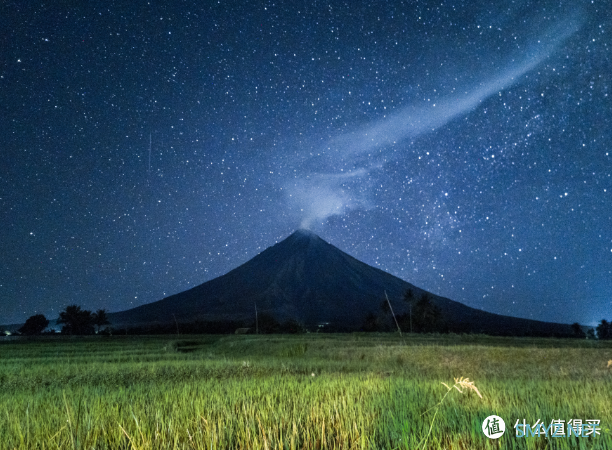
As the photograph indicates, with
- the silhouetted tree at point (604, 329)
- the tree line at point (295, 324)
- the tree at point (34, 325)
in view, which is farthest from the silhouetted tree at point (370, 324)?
the tree at point (34, 325)

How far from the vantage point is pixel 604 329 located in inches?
3263

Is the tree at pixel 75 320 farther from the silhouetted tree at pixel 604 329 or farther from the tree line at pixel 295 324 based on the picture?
the silhouetted tree at pixel 604 329

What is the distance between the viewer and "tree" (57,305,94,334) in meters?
95.3

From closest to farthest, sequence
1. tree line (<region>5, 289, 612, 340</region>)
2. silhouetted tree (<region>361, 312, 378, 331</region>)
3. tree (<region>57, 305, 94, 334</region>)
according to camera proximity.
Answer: tree line (<region>5, 289, 612, 340</region>), silhouetted tree (<region>361, 312, 378, 331</region>), tree (<region>57, 305, 94, 334</region>)

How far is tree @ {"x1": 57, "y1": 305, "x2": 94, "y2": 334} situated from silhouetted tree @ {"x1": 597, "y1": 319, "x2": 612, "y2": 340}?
4593 inches

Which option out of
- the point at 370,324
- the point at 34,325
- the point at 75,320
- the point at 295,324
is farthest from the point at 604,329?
the point at 34,325

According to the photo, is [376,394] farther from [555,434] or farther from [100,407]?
[100,407]

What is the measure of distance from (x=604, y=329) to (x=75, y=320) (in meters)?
121

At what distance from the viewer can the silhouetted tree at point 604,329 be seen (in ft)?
267

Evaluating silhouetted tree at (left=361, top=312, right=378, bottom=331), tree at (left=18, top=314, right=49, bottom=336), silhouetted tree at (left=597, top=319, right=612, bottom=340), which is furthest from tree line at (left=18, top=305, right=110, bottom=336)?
silhouetted tree at (left=597, top=319, right=612, bottom=340)

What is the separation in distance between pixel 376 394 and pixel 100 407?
4099 mm

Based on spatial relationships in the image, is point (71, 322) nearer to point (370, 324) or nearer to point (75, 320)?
point (75, 320)

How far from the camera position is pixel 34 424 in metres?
4.54

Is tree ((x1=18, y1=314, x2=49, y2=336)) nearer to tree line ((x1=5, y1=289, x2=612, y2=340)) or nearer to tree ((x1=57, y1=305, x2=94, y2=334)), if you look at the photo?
tree line ((x1=5, y1=289, x2=612, y2=340))
